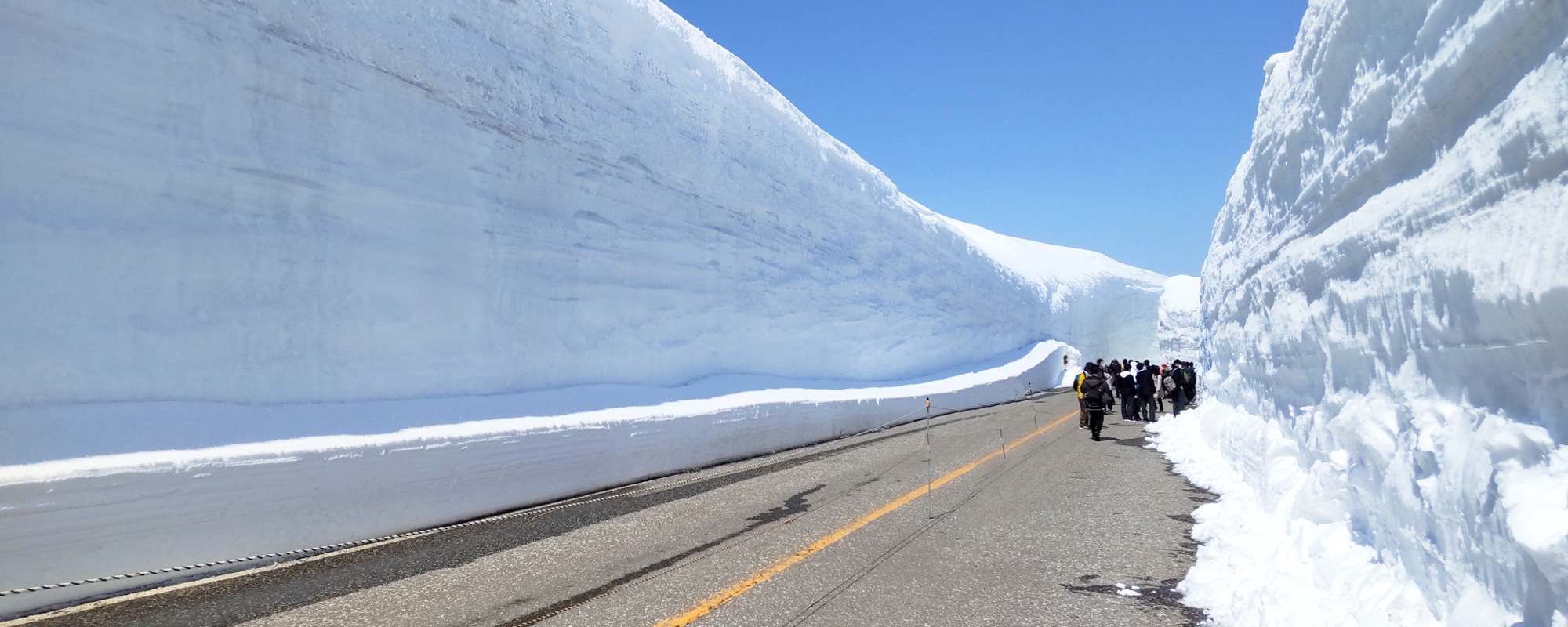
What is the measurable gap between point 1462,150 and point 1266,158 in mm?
6017

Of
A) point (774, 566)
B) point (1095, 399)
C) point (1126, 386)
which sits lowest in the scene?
point (774, 566)

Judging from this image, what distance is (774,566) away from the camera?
559 cm

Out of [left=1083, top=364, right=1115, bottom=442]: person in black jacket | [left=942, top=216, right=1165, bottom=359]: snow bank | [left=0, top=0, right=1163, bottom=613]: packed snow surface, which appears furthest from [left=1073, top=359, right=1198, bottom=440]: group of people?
[left=942, top=216, right=1165, bottom=359]: snow bank

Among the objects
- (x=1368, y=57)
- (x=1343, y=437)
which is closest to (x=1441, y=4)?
(x=1368, y=57)

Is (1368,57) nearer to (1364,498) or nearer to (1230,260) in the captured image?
(1364,498)

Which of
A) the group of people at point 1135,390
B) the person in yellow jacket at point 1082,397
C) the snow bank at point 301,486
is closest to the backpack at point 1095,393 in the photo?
the group of people at point 1135,390

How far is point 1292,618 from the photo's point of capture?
3877 millimetres

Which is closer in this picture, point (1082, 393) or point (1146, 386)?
point (1082, 393)

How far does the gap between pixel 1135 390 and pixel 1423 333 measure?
1529cm

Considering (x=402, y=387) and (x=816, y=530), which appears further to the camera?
(x=402, y=387)

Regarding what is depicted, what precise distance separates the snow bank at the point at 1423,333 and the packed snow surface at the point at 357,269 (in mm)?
7137

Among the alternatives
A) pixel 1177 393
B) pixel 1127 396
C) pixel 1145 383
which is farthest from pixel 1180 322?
pixel 1177 393

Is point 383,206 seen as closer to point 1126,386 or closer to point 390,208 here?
point 390,208

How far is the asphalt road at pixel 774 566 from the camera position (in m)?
4.68
